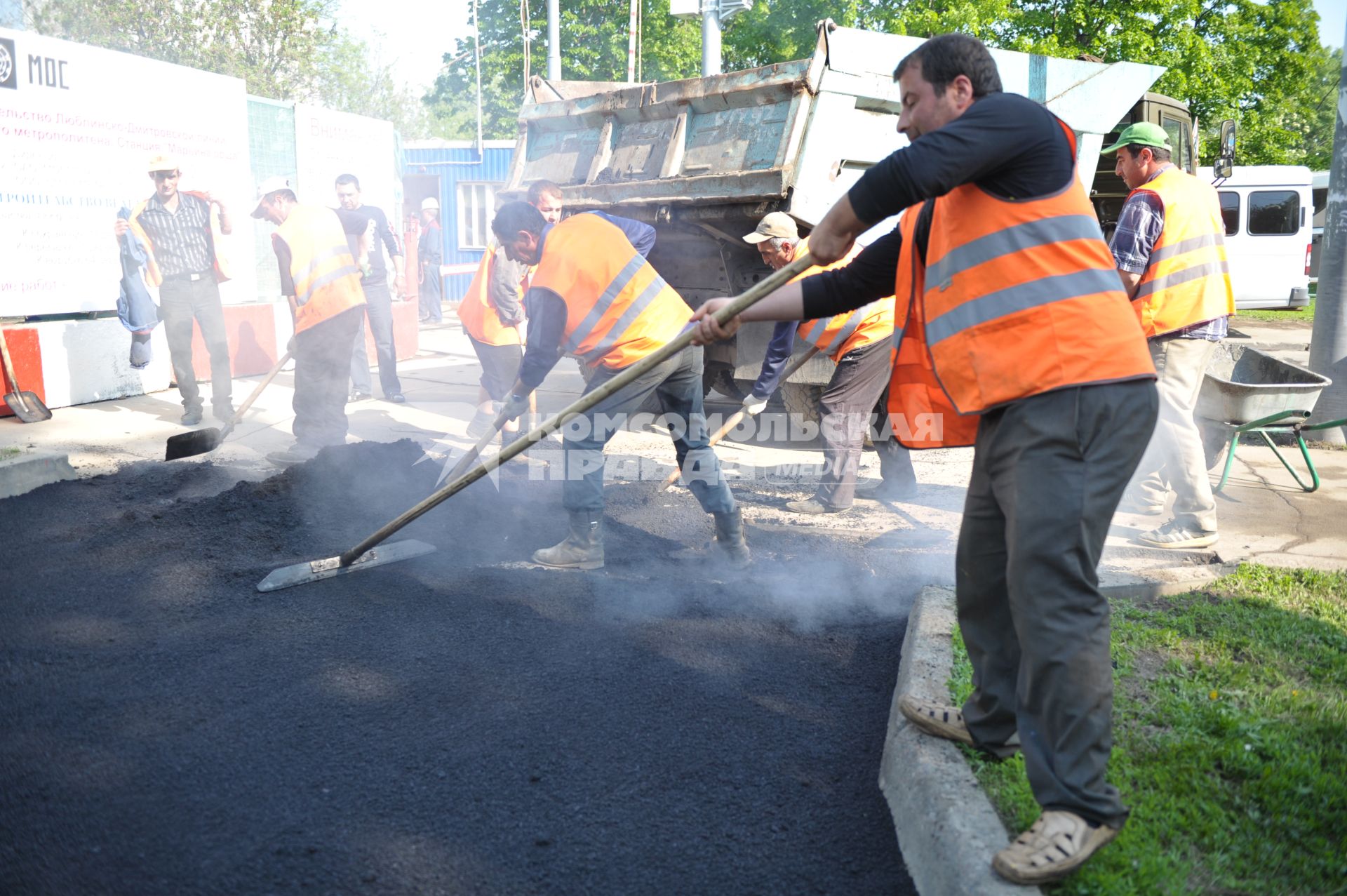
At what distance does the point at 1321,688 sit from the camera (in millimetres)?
→ 2881

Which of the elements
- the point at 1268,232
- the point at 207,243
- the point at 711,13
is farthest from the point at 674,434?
the point at 1268,232

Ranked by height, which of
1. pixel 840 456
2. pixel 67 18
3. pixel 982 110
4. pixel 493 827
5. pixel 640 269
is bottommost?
pixel 493 827

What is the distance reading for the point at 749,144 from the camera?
6.14 metres

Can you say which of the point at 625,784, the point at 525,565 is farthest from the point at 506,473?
the point at 625,784

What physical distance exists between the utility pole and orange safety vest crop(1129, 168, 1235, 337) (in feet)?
22.5

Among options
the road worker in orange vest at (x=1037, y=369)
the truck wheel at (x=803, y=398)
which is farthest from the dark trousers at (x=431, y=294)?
the road worker in orange vest at (x=1037, y=369)

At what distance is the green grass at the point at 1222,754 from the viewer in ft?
6.59

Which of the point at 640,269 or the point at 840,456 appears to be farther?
the point at 840,456

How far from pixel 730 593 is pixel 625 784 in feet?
5.06

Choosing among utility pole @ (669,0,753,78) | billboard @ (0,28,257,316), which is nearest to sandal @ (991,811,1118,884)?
billboard @ (0,28,257,316)

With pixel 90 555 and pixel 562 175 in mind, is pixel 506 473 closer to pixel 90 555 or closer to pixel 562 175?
pixel 90 555

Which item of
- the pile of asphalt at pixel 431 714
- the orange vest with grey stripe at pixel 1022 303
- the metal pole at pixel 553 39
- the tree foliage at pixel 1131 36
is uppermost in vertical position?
the tree foliage at pixel 1131 36

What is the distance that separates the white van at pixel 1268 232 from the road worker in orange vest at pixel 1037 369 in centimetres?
1650

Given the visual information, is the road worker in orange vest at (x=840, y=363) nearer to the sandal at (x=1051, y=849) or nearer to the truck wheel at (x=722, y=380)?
the truck wheel at (x=722, y=380)
